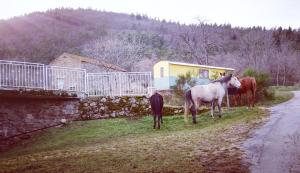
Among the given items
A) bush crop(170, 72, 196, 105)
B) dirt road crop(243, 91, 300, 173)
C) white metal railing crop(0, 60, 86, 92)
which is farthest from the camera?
bush crop(170, 72, 196, 105)

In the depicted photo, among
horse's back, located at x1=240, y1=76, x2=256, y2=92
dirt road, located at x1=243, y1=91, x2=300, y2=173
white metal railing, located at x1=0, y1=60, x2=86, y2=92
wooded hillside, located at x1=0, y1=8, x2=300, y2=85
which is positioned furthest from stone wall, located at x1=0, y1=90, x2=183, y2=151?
wooded hillside, located at x1=0, y1=8, x2=300, y2=85

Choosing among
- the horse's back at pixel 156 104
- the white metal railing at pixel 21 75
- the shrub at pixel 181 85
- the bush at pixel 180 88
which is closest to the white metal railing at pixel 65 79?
the white metal railing at pixel 21 75

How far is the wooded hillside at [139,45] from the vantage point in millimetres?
43406

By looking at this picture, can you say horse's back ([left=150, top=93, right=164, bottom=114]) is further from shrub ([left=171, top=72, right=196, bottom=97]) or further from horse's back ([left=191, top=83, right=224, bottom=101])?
shrub ([left=171, top=72, right=196, bottom=97])

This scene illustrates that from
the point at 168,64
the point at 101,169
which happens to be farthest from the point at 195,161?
the point at 168,64

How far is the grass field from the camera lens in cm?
646

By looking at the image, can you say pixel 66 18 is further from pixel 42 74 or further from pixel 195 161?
pixel 195 161

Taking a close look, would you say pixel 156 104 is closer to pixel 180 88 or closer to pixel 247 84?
pixel 247 84

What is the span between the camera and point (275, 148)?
23.4 ft

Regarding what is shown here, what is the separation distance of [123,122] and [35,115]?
146 inches

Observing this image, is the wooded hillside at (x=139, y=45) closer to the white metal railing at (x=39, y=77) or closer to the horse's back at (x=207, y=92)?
the white metal railing at (x=39, y=77)

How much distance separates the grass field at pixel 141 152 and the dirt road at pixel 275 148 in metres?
0.30

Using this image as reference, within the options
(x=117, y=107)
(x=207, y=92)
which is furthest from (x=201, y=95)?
(x=117, y=107)

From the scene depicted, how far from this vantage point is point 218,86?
13594mm
